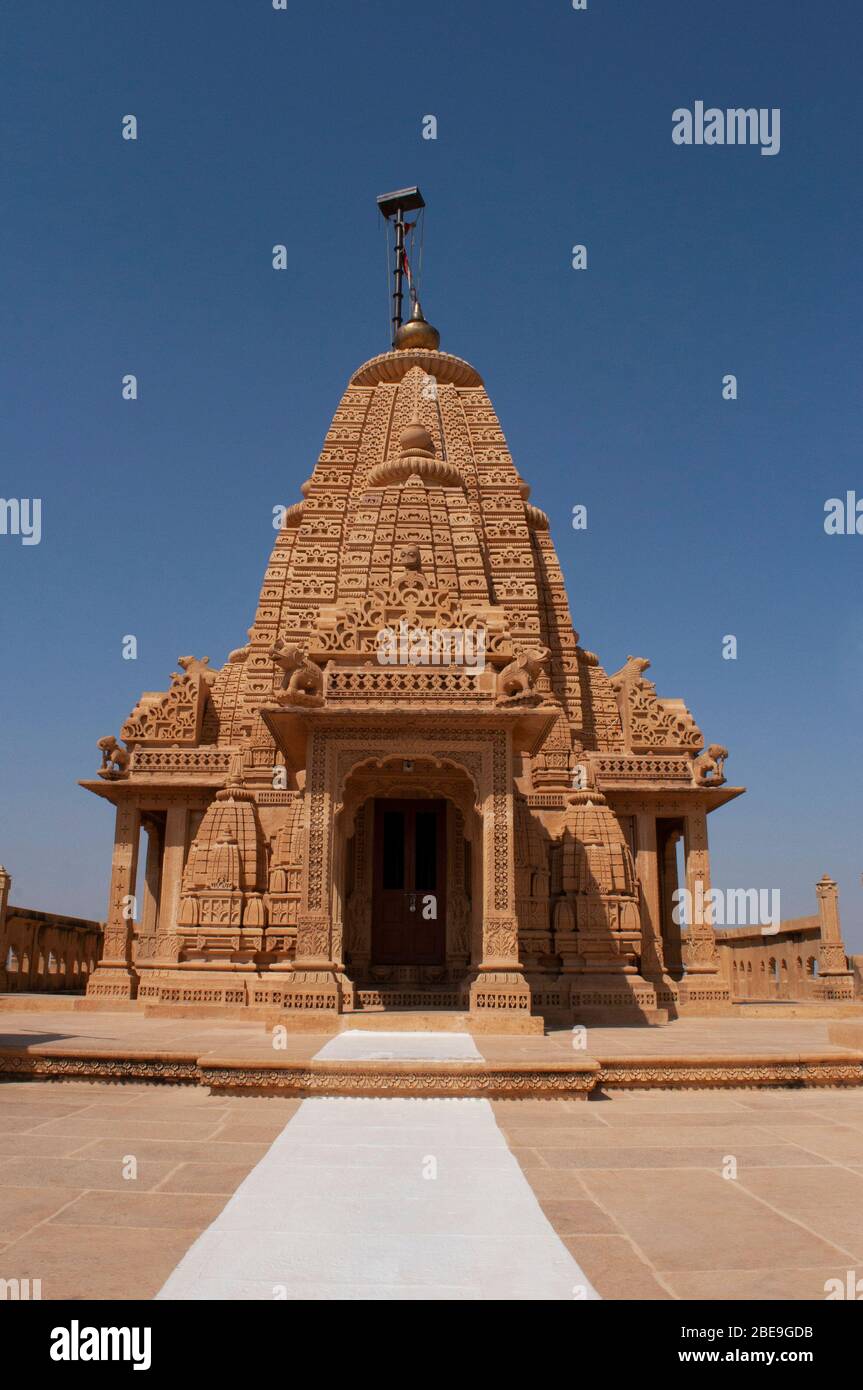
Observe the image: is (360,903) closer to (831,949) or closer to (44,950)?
(44,950)

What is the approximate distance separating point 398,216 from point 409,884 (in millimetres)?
42113

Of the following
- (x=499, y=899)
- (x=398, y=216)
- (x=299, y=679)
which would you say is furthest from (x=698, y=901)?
(x=398, y=216)

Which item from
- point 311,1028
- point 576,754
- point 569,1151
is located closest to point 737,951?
point 576,754

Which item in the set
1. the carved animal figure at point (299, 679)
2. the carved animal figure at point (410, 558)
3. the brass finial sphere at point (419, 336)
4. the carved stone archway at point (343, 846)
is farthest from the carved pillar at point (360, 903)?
the brass finial sphere at point (419, 336)

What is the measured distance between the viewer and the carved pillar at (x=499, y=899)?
1262 centimetres

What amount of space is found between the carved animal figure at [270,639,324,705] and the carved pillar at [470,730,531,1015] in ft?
8.91

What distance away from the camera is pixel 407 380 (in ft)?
98.1

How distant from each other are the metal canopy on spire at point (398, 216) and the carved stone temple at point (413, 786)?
68.8 feet

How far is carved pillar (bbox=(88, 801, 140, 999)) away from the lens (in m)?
21.7

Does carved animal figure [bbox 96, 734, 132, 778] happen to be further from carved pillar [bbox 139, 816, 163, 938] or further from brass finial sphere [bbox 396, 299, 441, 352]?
brass finial sphere [bbox 396, 299, 441, 352]

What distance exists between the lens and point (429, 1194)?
536 cm

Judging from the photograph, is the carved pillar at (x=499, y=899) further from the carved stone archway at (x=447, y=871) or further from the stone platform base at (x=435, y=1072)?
the stone platform base at (x=435, y=1072)
